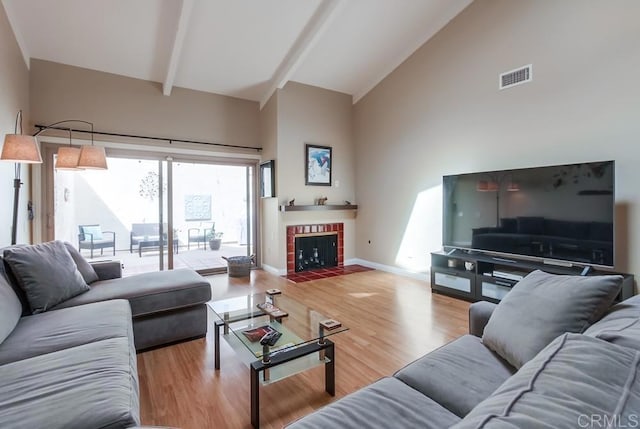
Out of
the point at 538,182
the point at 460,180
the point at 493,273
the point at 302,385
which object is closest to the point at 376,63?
the point at 460,180

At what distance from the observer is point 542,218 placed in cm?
318

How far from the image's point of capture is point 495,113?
370 centimetres

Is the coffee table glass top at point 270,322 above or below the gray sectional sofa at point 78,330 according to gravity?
below

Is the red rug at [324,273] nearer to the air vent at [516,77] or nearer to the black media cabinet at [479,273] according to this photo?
the black media cabinet at [479,273]

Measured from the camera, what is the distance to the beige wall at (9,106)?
112 inches

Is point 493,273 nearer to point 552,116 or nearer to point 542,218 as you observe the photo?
point 542,218

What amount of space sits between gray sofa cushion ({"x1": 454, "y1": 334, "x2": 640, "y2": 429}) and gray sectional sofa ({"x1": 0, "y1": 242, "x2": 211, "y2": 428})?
3.75ft

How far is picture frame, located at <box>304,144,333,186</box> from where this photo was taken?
17.3 feet

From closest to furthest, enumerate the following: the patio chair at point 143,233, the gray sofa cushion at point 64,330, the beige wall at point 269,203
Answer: the gray sofa cushion at point 64,330 → the patio chair at point 143,233 → the beige wall at point 269,203

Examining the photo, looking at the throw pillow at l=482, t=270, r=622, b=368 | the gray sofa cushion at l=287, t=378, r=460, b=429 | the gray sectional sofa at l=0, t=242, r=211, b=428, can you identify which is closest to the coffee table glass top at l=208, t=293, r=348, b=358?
the gray sectional sofa at l=0, t=242, r=211, b=428

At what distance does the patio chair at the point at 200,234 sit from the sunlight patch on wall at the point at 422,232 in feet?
10.6

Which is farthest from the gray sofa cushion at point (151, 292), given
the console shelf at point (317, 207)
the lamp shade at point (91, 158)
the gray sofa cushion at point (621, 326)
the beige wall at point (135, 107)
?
the beige wall at point (135, 107)

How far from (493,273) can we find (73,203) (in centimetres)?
550

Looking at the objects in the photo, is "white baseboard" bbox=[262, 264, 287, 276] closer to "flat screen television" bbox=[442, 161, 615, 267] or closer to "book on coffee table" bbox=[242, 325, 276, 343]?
"flat screen television" bbox=[442, 161, 615, 267]
